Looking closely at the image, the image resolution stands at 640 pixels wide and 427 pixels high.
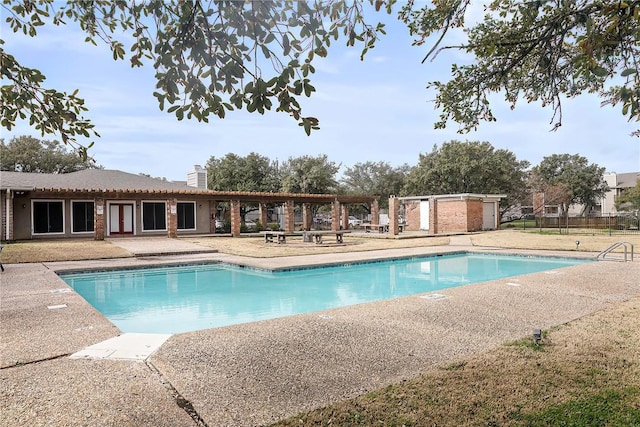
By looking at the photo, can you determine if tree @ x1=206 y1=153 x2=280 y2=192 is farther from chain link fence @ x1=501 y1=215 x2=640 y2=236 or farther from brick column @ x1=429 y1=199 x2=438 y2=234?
chain link fence @ x1=501 y1=215 x2=640 y2=236

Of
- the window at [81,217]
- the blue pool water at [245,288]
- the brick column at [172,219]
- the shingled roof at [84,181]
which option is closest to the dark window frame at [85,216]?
the window at [81,217]

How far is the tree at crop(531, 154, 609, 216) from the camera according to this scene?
4056cm

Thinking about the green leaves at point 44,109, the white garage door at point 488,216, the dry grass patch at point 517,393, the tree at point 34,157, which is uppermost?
the tree at point 34,157

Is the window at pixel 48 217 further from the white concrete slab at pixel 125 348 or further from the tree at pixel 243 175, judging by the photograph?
the white concrete slab at pixel 125 348

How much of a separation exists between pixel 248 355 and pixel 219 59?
290 centimetres

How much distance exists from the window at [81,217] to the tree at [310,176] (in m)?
16.7

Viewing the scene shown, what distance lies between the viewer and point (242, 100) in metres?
2.25

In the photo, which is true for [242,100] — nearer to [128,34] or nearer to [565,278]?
[128,34]

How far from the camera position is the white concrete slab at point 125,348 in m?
4.14

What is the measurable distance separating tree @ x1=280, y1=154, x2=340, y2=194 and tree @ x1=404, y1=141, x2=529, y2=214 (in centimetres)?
739

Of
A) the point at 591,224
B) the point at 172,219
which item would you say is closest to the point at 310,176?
the point at 172,219

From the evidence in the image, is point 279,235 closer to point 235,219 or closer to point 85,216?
point 235,219

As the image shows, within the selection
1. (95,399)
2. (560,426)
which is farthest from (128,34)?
(560,426)

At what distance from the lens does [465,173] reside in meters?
34.6
